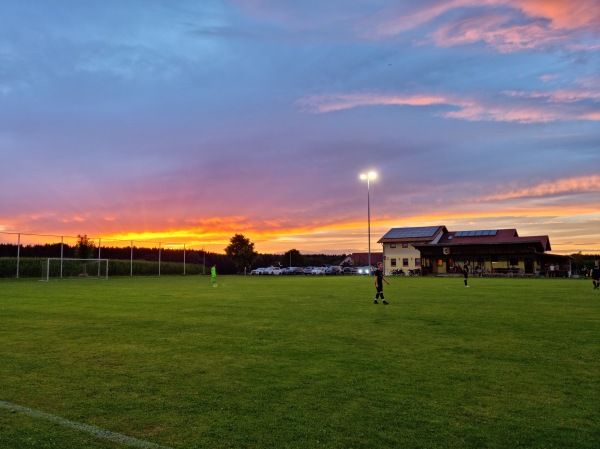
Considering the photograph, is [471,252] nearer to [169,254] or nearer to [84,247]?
[169,254]

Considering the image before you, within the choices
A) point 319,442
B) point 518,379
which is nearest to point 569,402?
point 518,379

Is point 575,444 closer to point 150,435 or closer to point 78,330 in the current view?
point 150,435

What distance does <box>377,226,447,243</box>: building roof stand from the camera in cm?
7419

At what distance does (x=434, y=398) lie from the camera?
5887 mm

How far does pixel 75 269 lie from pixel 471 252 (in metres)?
52.0

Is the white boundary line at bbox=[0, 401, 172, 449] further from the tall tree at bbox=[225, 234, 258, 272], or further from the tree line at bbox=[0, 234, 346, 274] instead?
the tall tree at bbox=[225, 234, 258, 272]

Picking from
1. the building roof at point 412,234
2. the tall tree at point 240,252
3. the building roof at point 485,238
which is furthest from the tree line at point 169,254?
the building roof at point 485,238

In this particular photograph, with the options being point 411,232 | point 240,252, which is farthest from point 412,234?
point 240,252

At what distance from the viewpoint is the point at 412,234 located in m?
76.2

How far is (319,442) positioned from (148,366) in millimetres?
4121

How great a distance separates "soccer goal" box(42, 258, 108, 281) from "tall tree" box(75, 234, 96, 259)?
2483mm

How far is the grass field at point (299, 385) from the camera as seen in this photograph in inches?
186

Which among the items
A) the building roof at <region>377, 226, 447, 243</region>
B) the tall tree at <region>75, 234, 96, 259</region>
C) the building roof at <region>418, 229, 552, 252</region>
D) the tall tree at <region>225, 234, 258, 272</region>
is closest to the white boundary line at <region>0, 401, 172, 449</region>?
the tall tree at <region>75, 234, 96, 259</region>

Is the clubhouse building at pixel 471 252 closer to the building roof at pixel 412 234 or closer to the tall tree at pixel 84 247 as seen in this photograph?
the building roof at pixel 412 234
